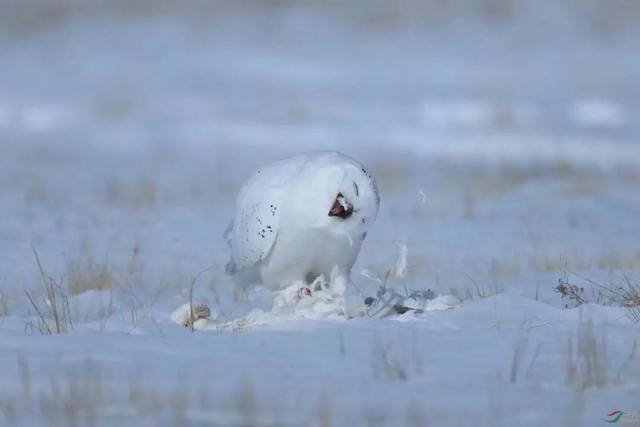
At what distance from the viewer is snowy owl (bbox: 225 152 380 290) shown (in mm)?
4473

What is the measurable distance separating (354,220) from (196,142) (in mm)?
11921

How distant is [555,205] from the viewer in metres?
10.8

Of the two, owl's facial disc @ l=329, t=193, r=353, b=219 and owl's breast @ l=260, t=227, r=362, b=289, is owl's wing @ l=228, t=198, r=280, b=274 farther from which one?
owl's facial disc @ l=329, t=193, r=353, b=219

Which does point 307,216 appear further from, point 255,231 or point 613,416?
point 613,416

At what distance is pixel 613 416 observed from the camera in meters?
3.02

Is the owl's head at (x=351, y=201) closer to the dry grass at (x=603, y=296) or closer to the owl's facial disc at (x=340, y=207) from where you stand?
the owl's facial disc at (x=340, y=207)

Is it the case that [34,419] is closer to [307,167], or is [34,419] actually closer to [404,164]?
[307,167]

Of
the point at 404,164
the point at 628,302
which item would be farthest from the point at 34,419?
the point at 404,164

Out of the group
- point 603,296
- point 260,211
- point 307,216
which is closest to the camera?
point 307,216

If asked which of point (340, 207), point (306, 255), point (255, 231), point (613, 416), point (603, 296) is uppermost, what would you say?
point (340, 207)

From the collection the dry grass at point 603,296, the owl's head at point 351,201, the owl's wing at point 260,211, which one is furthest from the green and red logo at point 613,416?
the owl's wing at point 260,211

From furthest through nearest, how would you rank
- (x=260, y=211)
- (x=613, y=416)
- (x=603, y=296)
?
(x=603, y=296) → (x=260, y=211) → (x=613, y=416)

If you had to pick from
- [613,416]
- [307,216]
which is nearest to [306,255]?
[307,216]

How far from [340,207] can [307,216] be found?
0.14 meters
